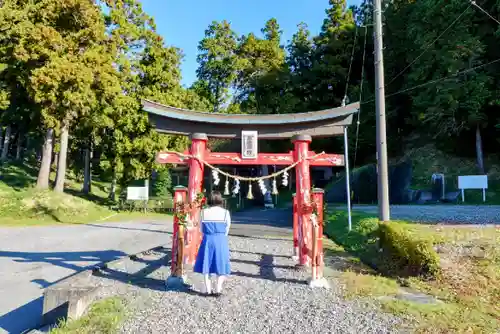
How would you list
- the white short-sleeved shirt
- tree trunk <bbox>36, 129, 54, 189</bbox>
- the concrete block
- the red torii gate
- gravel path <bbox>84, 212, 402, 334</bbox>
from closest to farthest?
gravel path <bbox>84, 212, 402, 334</bbox> < the concrete block < the white short-sleeved shirt < the red torii gate < tree trunk <bbox>36, 129, 54, 189</bbox>

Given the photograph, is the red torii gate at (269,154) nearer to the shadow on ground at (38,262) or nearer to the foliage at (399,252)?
the foliage at (399,252)

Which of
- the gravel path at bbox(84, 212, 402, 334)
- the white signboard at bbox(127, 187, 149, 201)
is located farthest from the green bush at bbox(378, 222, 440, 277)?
the white signboard at bbox(127, 187, 149, 201)

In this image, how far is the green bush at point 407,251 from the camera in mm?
6051

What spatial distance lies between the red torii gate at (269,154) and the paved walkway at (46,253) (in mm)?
2264

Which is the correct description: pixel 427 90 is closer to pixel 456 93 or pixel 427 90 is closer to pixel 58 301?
pixel 456 93

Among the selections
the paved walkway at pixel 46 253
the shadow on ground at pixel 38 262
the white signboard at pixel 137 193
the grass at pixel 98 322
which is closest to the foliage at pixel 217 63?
the white signboard at pixel 137 193

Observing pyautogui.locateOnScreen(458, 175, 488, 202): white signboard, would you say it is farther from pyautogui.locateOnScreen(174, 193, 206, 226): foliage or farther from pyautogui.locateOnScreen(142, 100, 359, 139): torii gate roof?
pyautogui.locateOnScreen(174, 193, 206, 226): foliage

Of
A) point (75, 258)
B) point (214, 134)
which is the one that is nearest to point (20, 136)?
point (75, 258)

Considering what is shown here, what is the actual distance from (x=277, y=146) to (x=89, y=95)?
55.5 feet

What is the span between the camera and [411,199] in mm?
19031

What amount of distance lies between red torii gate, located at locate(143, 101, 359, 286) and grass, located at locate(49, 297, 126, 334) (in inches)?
56.7

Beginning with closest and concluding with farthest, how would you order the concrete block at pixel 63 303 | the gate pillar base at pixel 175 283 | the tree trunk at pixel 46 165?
the concrete block at pixel 63 303 < the gate pillar base at pixel 175 283 < the tree trunk at pixel 46 165

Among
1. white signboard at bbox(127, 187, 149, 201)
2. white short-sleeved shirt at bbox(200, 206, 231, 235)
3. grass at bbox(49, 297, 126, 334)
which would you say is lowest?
grass at bbox(49, 297, 126, 334)

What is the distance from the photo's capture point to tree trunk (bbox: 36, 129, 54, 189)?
63.4 feet
